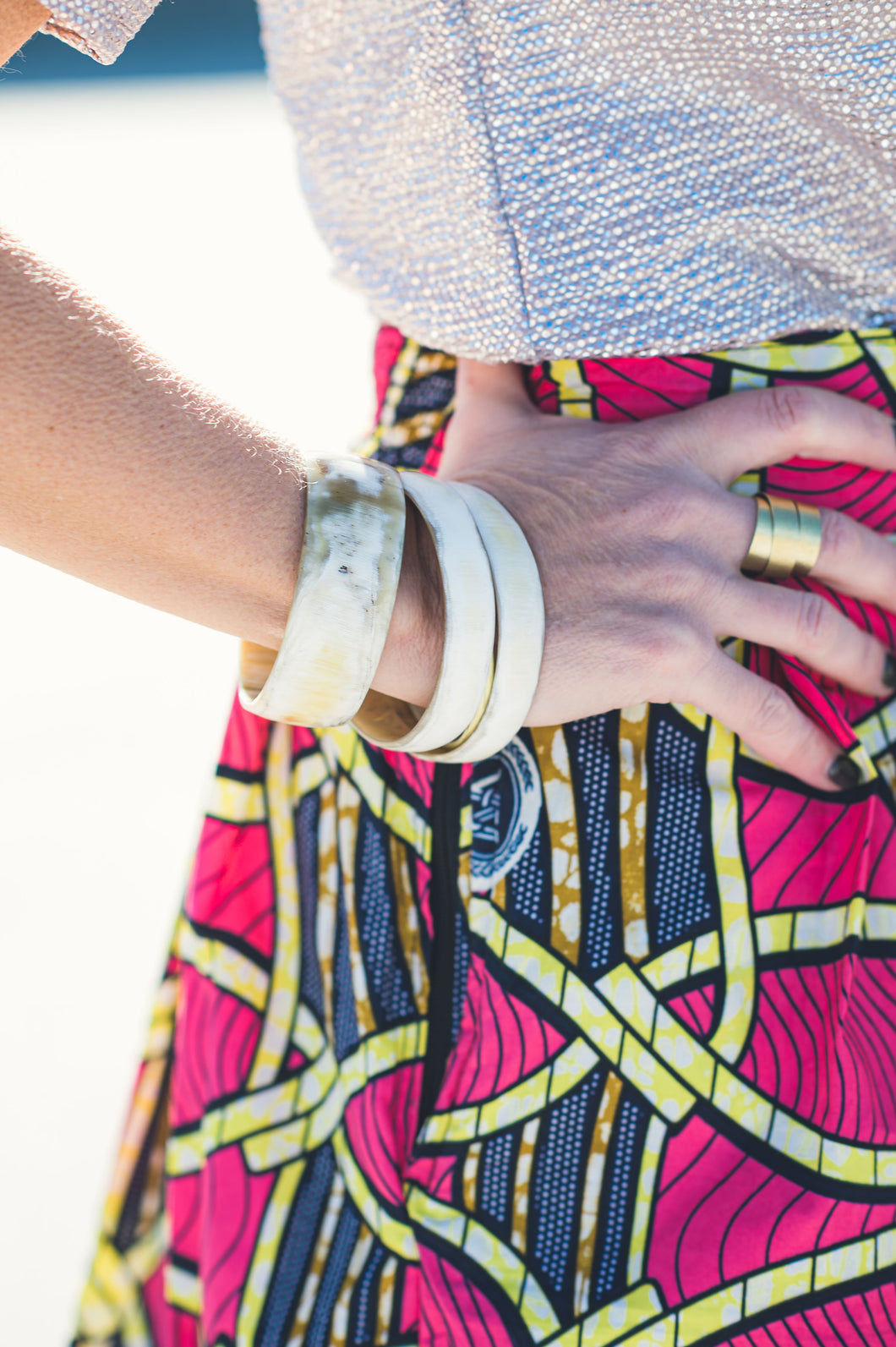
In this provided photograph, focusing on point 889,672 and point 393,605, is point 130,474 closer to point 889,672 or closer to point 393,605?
point 393,605

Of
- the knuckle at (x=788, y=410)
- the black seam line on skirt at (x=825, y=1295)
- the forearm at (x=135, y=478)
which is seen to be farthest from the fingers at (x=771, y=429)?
the black seam line on skirt at (x=825, y=1295)

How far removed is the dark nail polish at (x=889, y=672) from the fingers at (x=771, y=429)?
0.14 m

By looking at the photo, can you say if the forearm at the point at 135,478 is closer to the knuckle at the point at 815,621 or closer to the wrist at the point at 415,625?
the wrist at the point at 415,625

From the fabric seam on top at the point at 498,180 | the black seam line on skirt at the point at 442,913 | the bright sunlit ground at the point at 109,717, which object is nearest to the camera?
the fabric seam on top at the point at 498,180

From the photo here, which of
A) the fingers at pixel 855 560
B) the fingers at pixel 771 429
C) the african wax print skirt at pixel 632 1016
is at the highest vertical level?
the fingers at pixel 771 429

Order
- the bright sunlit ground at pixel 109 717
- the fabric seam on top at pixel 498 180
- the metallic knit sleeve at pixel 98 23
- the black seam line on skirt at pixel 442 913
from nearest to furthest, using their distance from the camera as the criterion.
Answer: the metallic knit sleeve at pixel 98 23, the fabric seam on top at pixel 498 180, the black seam line on skirt at pixel 442 913, the bright sunlit ground at pixel 109 717

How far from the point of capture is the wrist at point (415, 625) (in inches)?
22.0

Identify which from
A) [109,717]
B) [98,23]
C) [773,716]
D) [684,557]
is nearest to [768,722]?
[773,716]

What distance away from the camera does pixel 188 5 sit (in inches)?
258

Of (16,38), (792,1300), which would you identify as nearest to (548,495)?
(16,38)

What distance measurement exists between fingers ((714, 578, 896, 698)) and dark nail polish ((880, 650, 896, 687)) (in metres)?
0.02

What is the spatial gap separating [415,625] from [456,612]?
3cm

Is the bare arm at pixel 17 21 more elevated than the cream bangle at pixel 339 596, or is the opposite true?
the bare arm at pixel 17 21

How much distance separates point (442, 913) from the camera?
2.20 feet
